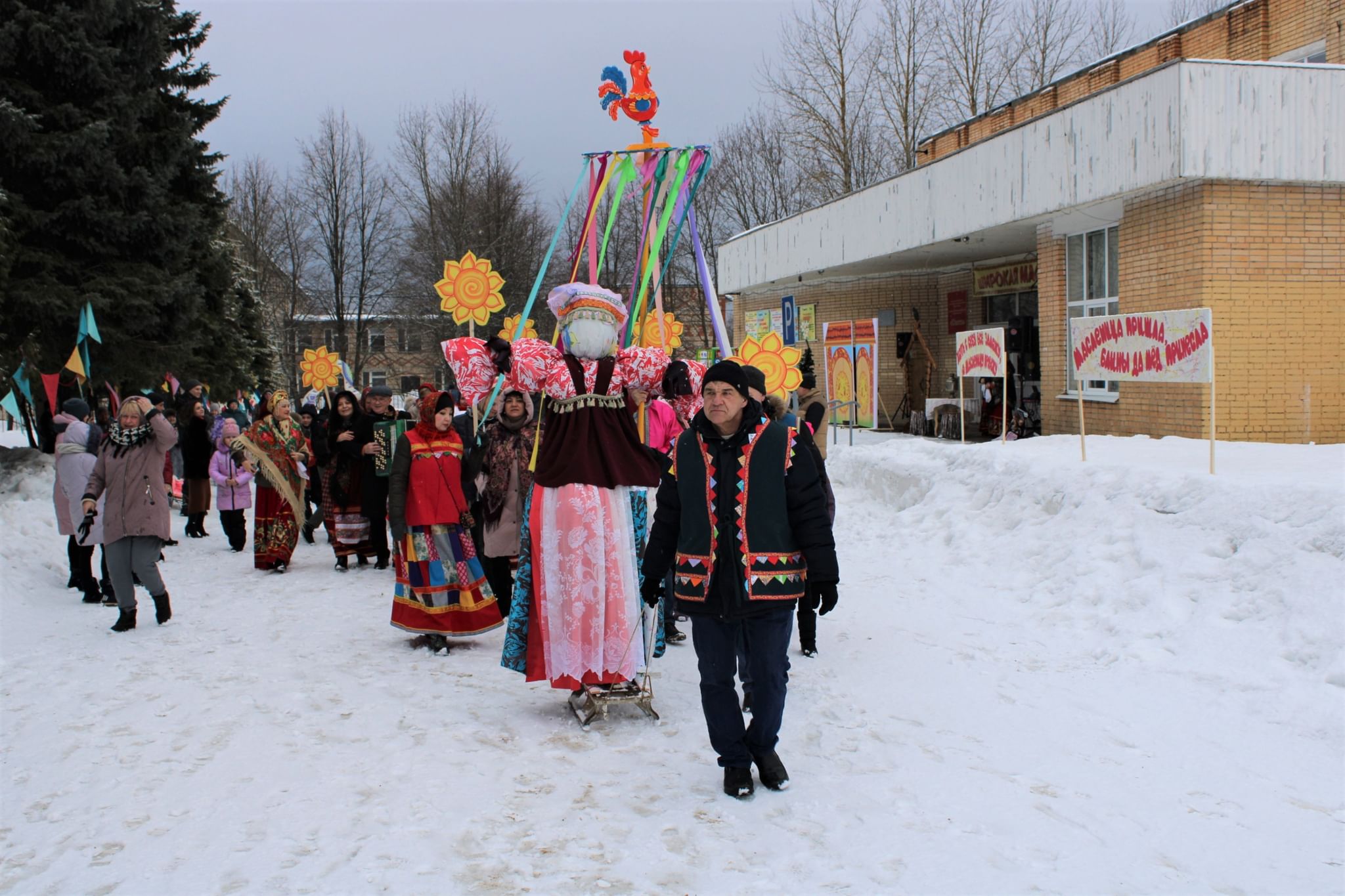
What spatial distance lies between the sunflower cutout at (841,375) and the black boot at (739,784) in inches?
532

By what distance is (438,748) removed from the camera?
4781mm

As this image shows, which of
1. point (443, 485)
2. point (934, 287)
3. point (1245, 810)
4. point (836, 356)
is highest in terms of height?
point (934, 287)

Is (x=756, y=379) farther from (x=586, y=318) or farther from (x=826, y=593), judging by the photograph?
(x=826, y=593)

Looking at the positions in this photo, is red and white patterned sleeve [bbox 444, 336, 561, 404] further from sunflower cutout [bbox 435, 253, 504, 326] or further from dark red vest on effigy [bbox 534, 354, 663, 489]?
sunflower cutout [bbox 435, 253, 504, 326]

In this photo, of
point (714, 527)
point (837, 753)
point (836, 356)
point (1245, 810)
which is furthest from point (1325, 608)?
point (836, 356)

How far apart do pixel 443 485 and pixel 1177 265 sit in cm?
912

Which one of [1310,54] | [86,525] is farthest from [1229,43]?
[86,525]

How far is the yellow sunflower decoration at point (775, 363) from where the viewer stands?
24.0 ft

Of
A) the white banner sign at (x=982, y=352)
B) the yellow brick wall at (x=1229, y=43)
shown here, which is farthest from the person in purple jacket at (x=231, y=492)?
the yellow brick wall at (x=1229, y=43)

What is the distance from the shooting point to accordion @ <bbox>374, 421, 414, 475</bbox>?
357 inches

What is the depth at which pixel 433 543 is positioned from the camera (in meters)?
6.95

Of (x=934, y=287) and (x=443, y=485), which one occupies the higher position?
(x=934, y=287)

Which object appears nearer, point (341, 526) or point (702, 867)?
point (702, 867)

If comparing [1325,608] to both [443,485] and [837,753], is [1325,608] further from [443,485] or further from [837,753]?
[443,485]
